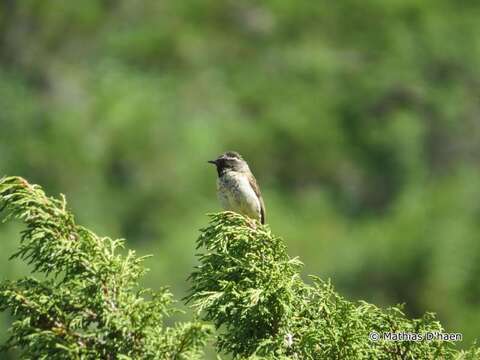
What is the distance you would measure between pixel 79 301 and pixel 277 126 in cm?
2644

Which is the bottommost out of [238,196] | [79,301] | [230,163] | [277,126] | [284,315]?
[79,301]

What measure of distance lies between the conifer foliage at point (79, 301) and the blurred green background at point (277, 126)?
47.7 feet

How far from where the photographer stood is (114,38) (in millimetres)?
33844

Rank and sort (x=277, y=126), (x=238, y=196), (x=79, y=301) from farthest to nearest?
(x=277, y=126), (x=238, y=196), (x=79, y=301)

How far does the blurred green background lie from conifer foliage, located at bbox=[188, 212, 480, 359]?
14.3 m

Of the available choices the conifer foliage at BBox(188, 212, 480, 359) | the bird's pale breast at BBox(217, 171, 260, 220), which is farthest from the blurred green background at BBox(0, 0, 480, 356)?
the conifer foliage at BBox(188, 212, 480, 359)

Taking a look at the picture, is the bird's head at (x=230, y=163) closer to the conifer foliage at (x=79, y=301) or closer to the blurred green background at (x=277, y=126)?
the conifer foliage at (x=79, y=301)

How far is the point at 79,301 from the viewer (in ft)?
10.5

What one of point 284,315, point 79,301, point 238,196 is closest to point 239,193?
point 238,196

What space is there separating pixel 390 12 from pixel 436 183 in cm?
828

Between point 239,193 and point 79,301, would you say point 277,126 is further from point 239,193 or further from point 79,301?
point 79,301

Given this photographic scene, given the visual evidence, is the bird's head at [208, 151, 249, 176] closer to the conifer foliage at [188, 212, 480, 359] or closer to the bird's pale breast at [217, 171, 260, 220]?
the bird's pale breast at [217, 171, 260, 220]

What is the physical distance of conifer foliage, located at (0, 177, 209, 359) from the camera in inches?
120

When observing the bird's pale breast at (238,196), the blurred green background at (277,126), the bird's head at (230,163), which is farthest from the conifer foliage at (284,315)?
the blurred green background at (277,126)
